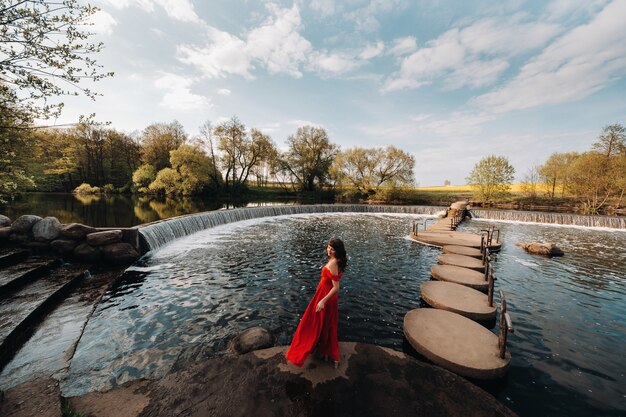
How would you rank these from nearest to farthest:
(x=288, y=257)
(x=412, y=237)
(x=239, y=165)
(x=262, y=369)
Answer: (x=262, y=369) < (x=288, y=257) < (x=412, y=237) < (x=239, y=165)

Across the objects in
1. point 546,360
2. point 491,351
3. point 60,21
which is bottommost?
point 546,360

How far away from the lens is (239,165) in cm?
6153

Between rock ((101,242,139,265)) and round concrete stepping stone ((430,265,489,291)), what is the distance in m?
15.1

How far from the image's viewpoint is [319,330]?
499 cm

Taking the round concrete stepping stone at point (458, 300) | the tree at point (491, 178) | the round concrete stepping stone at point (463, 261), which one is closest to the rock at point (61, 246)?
the round concrete stepping stone at point (458, 300)

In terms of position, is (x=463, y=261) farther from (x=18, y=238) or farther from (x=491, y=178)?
(x=491, y=178)

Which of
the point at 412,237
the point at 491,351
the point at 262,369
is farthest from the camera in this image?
the point at 412,237

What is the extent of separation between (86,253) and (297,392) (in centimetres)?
1348

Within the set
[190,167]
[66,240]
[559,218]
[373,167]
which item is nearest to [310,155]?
[373,167]

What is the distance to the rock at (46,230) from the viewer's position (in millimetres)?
12234

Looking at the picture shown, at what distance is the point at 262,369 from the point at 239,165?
60.6 metres

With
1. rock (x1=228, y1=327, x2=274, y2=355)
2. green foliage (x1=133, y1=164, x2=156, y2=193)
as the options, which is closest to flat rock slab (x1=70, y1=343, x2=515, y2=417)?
rock (x1=228, y1=327, x2=274, y2=355)

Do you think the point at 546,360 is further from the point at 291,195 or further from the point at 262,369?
the point at 291,195

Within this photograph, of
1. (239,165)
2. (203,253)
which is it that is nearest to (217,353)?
(203,253)
